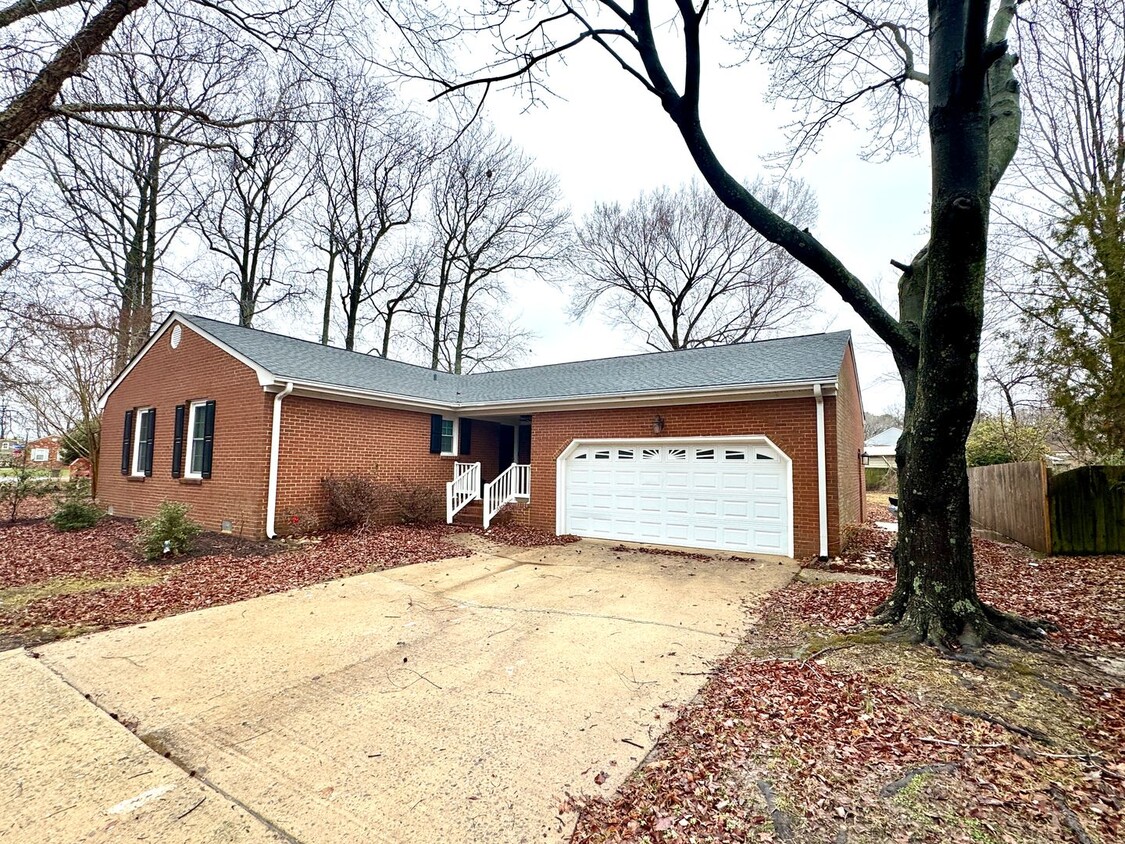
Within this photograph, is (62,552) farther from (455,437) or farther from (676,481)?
(676,481)

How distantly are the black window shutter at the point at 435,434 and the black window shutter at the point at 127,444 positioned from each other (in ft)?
24.2

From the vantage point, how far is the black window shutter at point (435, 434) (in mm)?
12320

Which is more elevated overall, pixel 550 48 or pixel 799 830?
pixel 550 48

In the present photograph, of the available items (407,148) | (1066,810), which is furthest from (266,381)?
(407,148)

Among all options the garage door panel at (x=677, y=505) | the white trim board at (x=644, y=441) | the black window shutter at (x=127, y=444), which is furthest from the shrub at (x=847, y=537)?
the black window shutter at (x=127, y=444)

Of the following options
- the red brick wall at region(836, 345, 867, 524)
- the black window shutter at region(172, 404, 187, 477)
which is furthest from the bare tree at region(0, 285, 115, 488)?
the red brick wall at region(836, 345, 867, 524)

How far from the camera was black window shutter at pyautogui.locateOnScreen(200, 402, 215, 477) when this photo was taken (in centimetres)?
1023

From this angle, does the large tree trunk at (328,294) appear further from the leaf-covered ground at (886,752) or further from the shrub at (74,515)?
the leaf-covered ground at (886,752)

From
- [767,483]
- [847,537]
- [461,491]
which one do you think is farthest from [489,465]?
[847,537]

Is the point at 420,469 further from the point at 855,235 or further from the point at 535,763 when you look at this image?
the point at 855,235

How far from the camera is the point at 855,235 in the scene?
1584 cm

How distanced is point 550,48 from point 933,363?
5.12 m

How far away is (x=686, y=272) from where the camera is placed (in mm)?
23172

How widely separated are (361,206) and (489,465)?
13879 millimetres
